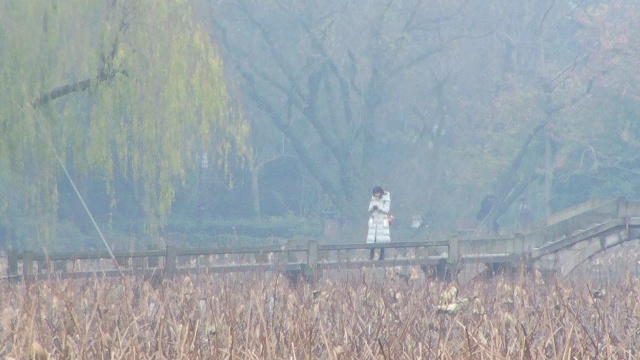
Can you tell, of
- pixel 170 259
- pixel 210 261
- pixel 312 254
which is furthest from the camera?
pixel 210 261

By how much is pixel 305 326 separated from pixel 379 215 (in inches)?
517

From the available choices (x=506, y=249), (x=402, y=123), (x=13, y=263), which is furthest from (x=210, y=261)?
(x=402, y=123)

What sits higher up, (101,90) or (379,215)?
(101,90)

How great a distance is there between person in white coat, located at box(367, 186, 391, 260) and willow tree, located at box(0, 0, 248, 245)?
311 centimetres

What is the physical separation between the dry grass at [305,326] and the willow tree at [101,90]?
21.6 feet

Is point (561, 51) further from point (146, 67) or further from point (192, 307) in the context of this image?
point (192, 307)

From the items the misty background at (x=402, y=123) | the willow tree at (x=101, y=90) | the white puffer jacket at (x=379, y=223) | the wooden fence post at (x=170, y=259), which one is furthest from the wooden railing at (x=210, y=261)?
the misty background at (x=402, y=123)

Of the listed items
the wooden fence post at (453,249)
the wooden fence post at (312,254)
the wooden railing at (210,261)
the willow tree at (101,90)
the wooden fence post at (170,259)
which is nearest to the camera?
the wooden railing at (210,261)

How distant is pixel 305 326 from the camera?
5.02 metres

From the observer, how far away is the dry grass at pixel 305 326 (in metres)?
4.43

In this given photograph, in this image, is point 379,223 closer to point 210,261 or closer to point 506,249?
point 506,249

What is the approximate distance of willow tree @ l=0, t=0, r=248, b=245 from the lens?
13984 mm

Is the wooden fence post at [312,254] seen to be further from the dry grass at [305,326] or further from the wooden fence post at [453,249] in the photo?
the dry grass at [305,326]

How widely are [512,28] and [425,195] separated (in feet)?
20.4
